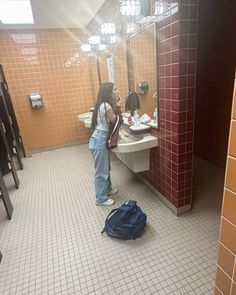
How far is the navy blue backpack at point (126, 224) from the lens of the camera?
1.83m

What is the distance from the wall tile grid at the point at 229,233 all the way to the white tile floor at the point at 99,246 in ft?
2.27

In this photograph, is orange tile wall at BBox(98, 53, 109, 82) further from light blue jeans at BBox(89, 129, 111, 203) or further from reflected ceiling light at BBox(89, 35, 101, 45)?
light blue jeans at BBox(89, 129, 111, 203)

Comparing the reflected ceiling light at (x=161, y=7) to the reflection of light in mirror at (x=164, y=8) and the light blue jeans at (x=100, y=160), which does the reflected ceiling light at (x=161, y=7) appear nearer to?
the reflection of light in mirror at (x=164, y=8)

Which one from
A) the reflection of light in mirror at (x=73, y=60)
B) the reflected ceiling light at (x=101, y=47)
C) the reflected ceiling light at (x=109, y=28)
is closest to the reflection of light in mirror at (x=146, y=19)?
the reflected ceiling light at (x=109, y=28)

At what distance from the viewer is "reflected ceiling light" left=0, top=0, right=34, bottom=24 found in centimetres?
253

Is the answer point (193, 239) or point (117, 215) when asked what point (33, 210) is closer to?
point (117, 215)

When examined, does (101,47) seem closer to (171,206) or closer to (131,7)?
(131,7)

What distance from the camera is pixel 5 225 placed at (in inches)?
86.0

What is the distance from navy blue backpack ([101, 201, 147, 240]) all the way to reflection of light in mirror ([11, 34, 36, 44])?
11.8 feet

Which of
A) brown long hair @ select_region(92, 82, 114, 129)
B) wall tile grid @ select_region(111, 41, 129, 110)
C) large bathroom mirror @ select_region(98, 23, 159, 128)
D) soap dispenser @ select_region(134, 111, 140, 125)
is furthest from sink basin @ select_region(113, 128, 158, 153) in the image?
wall tile grid @ select_region(111, 41, 129, 110)

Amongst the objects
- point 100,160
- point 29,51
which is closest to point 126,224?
point 100,160

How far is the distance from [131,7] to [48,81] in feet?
8.70

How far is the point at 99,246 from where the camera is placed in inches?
70.9

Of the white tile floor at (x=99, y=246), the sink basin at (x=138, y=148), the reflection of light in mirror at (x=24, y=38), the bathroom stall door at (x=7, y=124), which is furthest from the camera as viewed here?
the reflection of light in mirror at (x=24, y=38)
